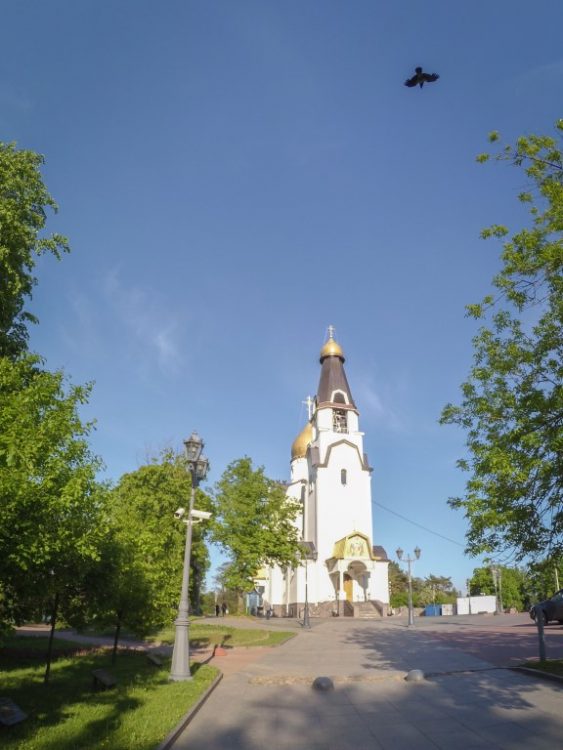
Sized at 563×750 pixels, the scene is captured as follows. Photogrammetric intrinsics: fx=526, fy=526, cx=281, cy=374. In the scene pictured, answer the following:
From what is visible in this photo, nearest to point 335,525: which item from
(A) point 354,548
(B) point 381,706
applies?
(A) point 354,548

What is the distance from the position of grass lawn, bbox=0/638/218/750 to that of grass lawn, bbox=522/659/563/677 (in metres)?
7.06

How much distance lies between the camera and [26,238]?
554 inches

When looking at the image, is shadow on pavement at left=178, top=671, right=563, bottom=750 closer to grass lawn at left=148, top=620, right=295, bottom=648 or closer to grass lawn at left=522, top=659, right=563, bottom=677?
grass lawn at left=522, top=659, right=563, bottom=677

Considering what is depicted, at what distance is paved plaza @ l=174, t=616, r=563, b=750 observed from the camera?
7.00 metres

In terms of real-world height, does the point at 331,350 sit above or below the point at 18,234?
above

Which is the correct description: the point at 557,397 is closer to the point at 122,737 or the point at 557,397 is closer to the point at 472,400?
the point at 472,400

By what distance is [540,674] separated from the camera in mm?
10938

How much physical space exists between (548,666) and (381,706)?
479 centimetres

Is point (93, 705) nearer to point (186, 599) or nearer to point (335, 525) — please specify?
point (186, 599)

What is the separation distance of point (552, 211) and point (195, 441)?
30.5 ft

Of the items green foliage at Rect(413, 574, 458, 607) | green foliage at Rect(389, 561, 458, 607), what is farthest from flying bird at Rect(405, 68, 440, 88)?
green foliage at Rect(413, 574, 458, 607)

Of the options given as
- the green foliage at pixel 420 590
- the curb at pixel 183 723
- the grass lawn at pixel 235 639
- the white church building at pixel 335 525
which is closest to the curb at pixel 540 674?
the curb at pixel 183 723

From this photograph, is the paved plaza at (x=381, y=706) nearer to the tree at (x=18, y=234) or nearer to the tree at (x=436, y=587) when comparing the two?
the tree at (x=18, y=234)

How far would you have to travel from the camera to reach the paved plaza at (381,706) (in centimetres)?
700
